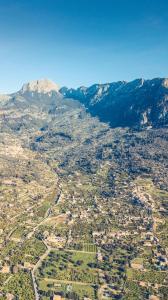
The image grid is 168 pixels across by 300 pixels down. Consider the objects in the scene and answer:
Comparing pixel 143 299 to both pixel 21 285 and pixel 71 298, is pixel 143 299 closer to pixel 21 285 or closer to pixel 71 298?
pixel 71 298

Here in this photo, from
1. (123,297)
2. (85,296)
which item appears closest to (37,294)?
(85,296)

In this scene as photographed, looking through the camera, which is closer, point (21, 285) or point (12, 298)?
point (12, 298)

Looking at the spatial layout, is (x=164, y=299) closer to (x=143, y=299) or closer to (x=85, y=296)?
(x=143, y=299)

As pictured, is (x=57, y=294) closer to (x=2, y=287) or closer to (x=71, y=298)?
(x=71, y=298)

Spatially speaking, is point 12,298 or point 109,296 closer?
point 12,298

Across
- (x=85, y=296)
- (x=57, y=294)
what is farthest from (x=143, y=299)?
(x=57, y=294)

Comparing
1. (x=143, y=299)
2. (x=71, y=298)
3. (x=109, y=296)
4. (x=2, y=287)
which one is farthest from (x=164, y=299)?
(x=2, y=287)

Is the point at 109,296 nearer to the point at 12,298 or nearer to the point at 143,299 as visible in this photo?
the point at 143,299
